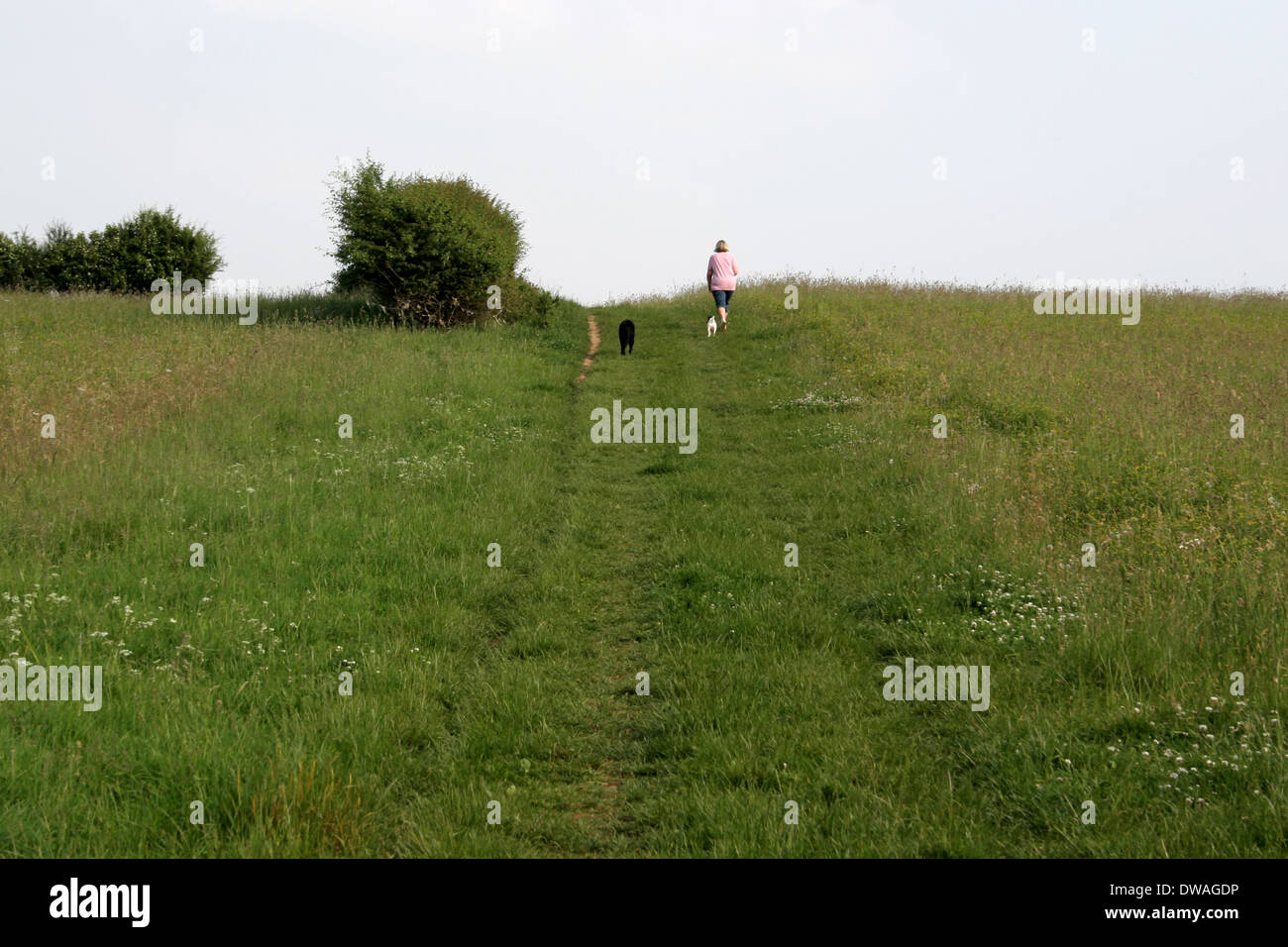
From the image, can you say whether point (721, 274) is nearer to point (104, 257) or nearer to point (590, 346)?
point (590, 346)

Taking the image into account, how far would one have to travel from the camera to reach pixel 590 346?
76.3 feet

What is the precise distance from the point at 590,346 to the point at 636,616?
1624 cm

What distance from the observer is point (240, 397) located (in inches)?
559

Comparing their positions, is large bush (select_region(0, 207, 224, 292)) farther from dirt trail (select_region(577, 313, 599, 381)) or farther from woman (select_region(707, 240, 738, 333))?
woman (select_region(707, 240, 738, 333))

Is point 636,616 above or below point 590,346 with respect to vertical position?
below

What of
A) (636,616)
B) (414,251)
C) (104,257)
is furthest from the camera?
(104,257)

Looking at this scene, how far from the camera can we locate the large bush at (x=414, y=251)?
21.9 m

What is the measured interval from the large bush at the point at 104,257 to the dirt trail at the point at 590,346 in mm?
15999

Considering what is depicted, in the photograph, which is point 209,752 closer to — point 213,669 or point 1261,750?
point 213,669

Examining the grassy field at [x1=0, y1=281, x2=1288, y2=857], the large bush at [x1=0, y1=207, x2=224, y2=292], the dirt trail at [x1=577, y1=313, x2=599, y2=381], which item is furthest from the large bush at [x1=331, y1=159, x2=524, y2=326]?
Answer: the large bush at [x1=0, y1=207, x2=224, y2=292]

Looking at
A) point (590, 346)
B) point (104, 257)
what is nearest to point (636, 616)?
point (590, 346)
